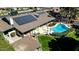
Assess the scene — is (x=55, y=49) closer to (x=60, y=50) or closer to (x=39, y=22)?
(x=60, y=50)

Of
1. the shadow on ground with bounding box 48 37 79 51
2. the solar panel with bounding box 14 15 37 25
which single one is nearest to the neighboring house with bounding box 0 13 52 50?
the solar panel with bounding box 14 15 37 25

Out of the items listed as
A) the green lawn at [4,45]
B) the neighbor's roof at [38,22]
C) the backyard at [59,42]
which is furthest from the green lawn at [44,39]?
the green lawn at [4,45]

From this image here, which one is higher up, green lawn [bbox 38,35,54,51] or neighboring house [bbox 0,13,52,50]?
neighboring house [bbox 0,13,52,50]

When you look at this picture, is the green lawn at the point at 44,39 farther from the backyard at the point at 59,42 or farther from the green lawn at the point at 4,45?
the green lawn at the point at 4,45

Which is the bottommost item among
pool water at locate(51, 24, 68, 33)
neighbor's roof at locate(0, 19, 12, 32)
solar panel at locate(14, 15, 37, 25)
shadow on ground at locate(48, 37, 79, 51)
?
shadow on ground at locate(48, 37, 79, 51)

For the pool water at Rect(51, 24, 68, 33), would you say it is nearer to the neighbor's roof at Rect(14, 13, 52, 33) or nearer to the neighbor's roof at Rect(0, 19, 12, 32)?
the neighbor's roof at Rect(14, 13, 52, 33)

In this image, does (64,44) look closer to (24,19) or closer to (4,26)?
(24,19)
